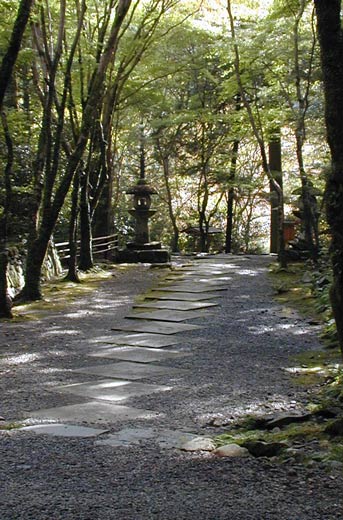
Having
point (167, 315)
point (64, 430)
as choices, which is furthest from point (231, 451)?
point (167, 315)

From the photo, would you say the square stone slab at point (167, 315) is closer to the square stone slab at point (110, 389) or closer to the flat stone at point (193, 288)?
the flat stone at point (193, 288)

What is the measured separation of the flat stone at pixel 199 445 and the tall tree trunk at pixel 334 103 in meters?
1.32

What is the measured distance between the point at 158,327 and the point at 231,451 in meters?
5.10

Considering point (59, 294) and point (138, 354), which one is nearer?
point (138, 354)

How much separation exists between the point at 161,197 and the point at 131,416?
2156 cm

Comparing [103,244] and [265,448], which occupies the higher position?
[103,244]

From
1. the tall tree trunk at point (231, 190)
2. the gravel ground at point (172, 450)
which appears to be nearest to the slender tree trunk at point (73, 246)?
the gravel ground at point (172, 450)

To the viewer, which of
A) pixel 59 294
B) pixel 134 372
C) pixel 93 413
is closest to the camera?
pixel 93 413

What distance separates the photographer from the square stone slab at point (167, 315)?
30.9 ft

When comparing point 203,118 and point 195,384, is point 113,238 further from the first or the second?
point 195,384

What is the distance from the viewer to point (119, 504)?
292cm

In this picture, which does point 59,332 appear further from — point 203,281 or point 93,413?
point 203,281

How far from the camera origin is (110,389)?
5.64 meters

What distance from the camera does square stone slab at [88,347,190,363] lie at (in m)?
6.93
